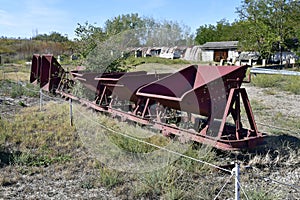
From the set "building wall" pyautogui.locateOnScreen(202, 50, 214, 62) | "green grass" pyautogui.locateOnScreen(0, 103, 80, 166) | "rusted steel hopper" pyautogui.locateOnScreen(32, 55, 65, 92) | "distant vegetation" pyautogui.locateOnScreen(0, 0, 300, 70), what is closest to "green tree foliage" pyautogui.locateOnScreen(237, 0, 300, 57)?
"distant vegetation" pyautogui.locateOnScreen(0, 0, 300, 70)

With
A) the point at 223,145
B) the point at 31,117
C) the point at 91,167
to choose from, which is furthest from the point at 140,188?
the point at 31,117

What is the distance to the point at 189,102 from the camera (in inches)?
215

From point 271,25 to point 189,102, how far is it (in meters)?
28.6

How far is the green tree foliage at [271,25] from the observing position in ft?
96.7

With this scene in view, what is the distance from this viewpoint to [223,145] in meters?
4.91

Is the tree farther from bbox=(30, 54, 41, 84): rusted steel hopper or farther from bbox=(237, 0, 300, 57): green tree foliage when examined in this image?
bbox=(237, 0, 300, 57): green tree foliage

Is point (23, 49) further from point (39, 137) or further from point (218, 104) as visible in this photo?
point (218, 104)

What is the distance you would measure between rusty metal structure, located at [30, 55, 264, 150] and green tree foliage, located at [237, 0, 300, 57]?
2409 cm

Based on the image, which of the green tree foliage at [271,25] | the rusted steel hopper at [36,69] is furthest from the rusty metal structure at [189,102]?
the green tree foliage at [271,25]

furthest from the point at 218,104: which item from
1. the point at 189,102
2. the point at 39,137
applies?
the point at 39,137

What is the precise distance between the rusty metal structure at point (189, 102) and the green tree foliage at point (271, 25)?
79.0 ft

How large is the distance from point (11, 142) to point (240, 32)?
1237 inches

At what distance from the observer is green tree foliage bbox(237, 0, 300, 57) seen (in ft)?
96.7

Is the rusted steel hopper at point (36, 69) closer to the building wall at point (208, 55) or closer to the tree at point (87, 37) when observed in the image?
the tree at point (87, 37)
